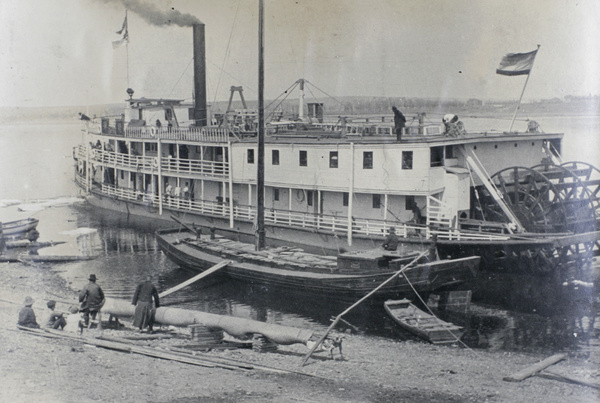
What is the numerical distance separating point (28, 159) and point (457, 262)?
259 feet

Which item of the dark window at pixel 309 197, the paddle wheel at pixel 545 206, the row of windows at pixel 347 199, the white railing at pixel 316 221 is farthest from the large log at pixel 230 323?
the paddle wheel at pixel 545 206

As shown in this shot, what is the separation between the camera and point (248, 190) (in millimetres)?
28438

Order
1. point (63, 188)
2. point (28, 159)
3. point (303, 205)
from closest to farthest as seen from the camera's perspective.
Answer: point (303, 205), point (63, 188), point (28, 159)

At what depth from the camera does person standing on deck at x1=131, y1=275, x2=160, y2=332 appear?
14.1m

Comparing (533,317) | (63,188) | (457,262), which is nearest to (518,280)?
(533,317)

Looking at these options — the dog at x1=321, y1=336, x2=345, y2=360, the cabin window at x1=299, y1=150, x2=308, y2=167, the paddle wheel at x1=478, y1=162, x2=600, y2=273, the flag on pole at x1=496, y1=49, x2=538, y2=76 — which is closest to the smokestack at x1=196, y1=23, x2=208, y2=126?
the cabin window at x1=299, y1=150, x2=308, y2=167

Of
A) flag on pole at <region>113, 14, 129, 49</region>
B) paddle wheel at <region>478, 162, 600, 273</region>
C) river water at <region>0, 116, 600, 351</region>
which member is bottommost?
river water at <region>0, 116, 600, 351</region>

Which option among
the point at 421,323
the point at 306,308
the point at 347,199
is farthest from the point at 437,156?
the point at 421,323

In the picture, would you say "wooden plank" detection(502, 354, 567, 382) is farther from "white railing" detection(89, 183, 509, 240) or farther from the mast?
the mast

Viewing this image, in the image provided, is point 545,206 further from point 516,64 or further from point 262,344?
point 262,344

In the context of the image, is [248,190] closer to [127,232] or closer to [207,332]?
[127,232]

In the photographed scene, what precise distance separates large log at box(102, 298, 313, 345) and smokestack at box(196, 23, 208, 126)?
2299 centimetres

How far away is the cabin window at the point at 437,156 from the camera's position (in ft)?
74.3

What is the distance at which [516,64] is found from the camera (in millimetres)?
24172
